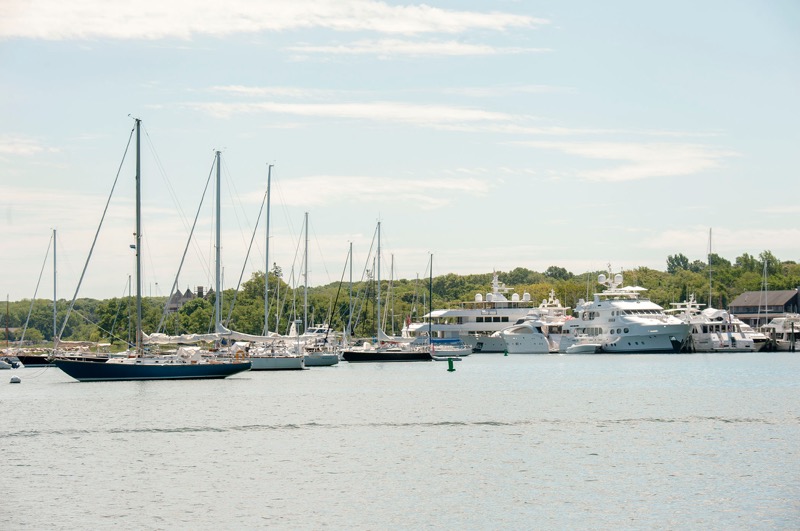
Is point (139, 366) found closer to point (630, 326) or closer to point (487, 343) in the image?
point (630, 326)

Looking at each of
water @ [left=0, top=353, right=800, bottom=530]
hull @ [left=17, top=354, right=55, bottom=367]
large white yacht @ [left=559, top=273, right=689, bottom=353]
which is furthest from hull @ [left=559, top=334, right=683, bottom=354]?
hull @ [left=17, top=354, right=55, bottom=367]

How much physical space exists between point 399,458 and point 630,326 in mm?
114699

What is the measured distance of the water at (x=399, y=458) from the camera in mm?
31375

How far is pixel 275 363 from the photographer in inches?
3991

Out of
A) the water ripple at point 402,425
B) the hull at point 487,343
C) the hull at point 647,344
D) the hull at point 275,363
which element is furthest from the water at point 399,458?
the hull at point 487,343

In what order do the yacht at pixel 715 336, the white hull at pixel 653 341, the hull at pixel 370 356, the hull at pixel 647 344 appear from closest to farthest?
the hull at pixel 370 356 < the white hull at pixel 653 341 < the hull at pixel 647 344 < the yacht at pixel 715 336

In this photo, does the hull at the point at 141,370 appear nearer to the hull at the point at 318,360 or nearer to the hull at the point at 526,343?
the hull at the point at 318,360

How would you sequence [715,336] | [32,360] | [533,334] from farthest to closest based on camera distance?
[533,334] < [715,336] < [32,360]

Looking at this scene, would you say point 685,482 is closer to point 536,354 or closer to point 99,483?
point 99,483

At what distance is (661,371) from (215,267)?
4785 centimetres

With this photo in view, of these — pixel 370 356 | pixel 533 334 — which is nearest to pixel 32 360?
pixel 370 356

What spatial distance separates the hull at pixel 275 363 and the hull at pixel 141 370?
55.7 ft

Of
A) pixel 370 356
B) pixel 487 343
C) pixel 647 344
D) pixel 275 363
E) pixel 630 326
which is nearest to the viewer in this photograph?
pixel 275 363

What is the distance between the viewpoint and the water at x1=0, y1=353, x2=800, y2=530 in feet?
103
